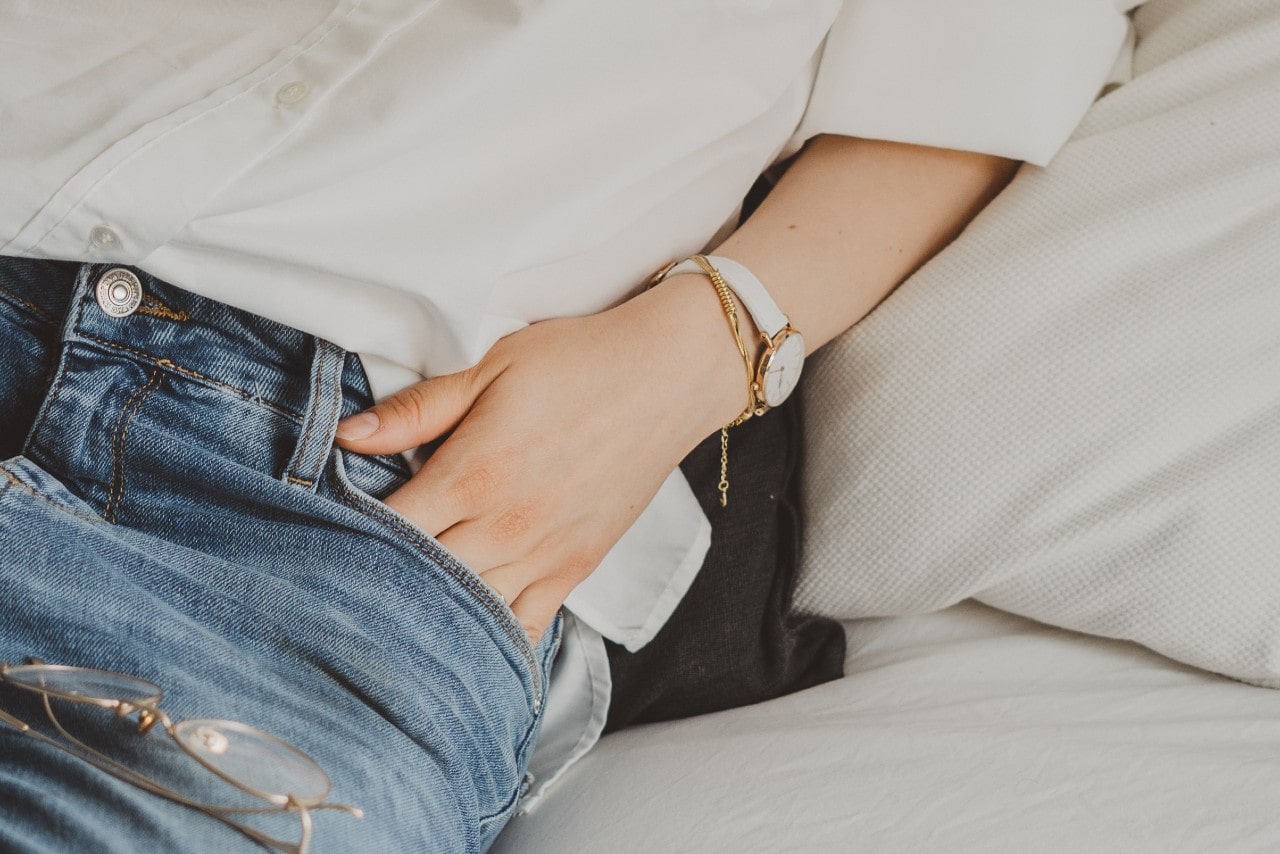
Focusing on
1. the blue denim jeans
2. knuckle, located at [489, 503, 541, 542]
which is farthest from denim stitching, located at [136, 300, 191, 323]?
knuckle, located at [489, 503, 541, 542]

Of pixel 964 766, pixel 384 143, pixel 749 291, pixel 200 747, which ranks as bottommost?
pixel 964 766

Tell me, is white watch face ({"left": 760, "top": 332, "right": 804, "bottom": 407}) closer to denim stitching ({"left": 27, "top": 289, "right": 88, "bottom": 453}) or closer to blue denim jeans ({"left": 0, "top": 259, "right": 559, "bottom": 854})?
blue denim jeans ({"left": 0, "top": 259, "right": 559, "bottom": 854})

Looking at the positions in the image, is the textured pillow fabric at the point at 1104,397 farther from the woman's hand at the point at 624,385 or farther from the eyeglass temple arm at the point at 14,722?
the eyeglass temple arm at the point at 14,722

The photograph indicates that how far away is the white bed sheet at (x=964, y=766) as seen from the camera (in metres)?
0.56

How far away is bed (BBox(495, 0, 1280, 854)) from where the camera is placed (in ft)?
1.98

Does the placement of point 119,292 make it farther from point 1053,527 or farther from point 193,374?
point 1053,527

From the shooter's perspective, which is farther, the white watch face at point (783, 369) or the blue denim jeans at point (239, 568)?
the white watch face at point (783, 369)

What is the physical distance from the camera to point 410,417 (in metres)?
0.60

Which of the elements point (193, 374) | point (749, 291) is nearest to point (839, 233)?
point (749, 291)

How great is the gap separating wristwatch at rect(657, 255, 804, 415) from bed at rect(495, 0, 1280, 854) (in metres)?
0.06

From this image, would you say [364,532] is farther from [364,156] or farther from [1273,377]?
[1273,377]

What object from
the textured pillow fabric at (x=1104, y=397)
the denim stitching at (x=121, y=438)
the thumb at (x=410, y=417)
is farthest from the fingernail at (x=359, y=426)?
the textured pillow fabric at (x=1104, y=397)

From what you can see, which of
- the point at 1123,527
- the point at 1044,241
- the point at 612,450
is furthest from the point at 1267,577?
the point at 612,450

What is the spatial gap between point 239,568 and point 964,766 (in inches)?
16.7
